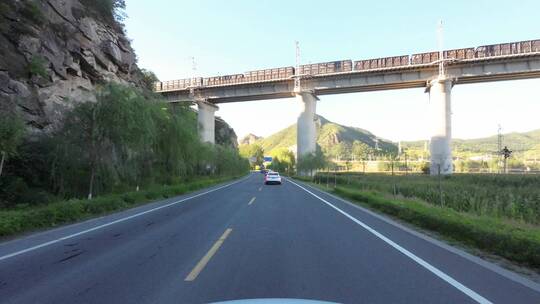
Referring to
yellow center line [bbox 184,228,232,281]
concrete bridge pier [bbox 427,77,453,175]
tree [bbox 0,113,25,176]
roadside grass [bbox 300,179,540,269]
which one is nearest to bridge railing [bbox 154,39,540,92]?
concrete bridge pier [bbox 427,77,453,175]

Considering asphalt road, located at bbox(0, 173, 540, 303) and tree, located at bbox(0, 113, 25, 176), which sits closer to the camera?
asphalt road, located at bbox(0, 173, 540, 303)

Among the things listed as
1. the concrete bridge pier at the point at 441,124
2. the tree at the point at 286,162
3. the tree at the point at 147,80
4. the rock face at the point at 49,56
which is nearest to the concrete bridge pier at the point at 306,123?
the concrete bridge pier at the point at 441,124

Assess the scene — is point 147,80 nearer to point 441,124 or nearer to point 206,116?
point 206,116

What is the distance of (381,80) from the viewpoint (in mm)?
54594

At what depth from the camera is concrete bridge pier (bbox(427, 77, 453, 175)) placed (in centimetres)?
5191

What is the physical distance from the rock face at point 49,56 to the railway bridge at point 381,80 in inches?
627

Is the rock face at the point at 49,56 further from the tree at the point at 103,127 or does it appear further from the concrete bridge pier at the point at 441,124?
the concrete bridge pier at the point at 441,124

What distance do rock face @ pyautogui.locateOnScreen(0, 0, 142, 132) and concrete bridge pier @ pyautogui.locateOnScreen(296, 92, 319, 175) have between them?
117ft

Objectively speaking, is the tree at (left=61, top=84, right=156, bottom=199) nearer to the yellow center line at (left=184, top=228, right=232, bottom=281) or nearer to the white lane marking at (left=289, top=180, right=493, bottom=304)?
the yellow center line at (left=184, top=228, right=232, bottom=281)

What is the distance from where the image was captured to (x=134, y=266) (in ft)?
21.9

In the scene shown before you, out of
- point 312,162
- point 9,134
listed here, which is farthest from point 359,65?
point 9,134

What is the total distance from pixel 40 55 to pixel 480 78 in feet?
168

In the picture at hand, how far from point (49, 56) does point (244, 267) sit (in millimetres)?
22068

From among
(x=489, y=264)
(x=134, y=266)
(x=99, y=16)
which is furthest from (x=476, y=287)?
(x=99, y=16)
